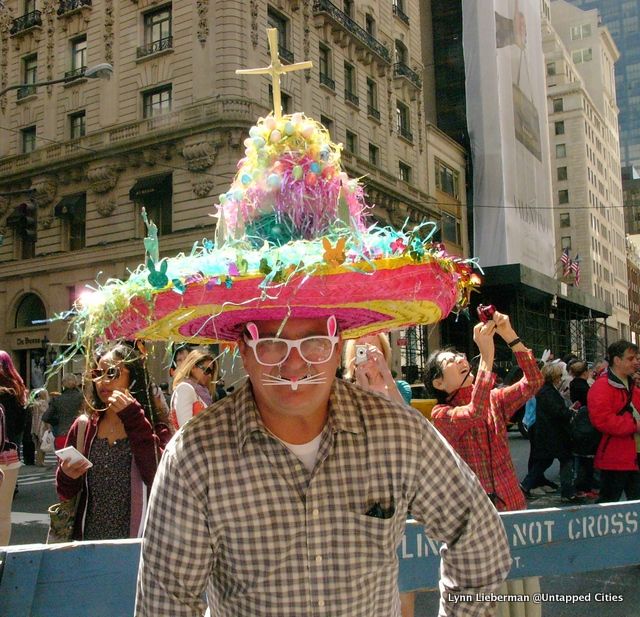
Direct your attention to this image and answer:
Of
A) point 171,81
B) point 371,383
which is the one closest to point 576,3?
point 171,81

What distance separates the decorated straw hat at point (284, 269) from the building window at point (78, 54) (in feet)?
88.1

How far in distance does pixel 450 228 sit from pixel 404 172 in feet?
19.2

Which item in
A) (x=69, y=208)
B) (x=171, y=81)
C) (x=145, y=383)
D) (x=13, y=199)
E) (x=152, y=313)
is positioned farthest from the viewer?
(x=13, y=199)

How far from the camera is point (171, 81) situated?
23797 mm

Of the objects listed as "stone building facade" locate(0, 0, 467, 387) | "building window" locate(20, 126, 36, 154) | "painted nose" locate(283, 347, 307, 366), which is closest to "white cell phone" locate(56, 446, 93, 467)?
"painted nose" locate(283, 347, 307, 366)

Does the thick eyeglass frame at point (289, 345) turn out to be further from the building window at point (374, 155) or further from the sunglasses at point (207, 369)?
the building window at point (374, 155)

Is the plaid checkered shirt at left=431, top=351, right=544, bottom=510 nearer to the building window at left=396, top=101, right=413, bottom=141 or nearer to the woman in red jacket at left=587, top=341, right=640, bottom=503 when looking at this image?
the woman in red jacket at left=587, top=341, right=640, bottom=503

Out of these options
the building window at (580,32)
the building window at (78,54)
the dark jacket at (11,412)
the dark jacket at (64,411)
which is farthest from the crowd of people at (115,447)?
the building window at (580,32)

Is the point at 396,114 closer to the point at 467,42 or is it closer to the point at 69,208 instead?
the point at 467,42

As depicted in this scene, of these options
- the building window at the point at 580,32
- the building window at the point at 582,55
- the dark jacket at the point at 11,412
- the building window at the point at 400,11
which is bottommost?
the dark jacket at the point at 11,412

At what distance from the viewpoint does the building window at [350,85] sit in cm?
2941

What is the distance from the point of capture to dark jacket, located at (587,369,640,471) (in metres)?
5.82

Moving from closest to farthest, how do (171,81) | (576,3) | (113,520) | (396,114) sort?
(113,520)
(171,81)
(396,114)
(576,3)

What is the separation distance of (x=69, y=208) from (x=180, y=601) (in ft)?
85.2
